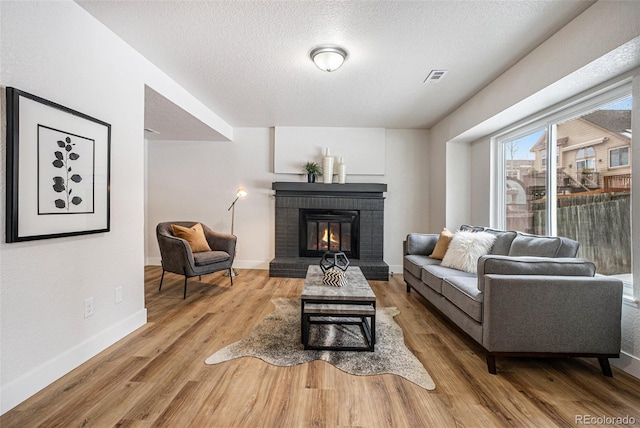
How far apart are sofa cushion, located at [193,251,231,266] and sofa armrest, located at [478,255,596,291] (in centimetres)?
304

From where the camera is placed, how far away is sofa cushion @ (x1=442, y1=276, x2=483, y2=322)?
2139 millimetres

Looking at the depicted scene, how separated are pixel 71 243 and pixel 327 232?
3.65 metres

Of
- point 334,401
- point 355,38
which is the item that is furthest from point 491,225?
point 334,401

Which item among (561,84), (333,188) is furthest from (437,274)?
(333,188)

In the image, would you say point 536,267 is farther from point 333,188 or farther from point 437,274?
point 333,188

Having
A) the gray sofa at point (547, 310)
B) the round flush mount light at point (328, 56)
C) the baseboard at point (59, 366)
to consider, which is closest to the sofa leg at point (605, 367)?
the gray sofa at point (547, 310)

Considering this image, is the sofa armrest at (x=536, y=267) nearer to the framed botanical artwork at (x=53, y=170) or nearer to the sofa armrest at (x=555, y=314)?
the sofa armrest at (x=555, y=314)

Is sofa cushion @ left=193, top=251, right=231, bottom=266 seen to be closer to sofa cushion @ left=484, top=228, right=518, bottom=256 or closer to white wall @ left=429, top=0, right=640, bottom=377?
sofa cushion @ left=484, top=228, right=518, bottom=256

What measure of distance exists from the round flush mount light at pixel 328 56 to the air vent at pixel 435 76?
96cm

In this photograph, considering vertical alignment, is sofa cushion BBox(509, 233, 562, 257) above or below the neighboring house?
below

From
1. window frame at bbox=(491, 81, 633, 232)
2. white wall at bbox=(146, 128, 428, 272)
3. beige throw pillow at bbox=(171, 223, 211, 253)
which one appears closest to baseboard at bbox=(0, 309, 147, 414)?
beige throw pillow at bbox=(171, 223, 211, 253)

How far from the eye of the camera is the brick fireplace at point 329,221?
4.99 metres

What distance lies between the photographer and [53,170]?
1.85 metres

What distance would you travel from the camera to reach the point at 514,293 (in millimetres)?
1962
